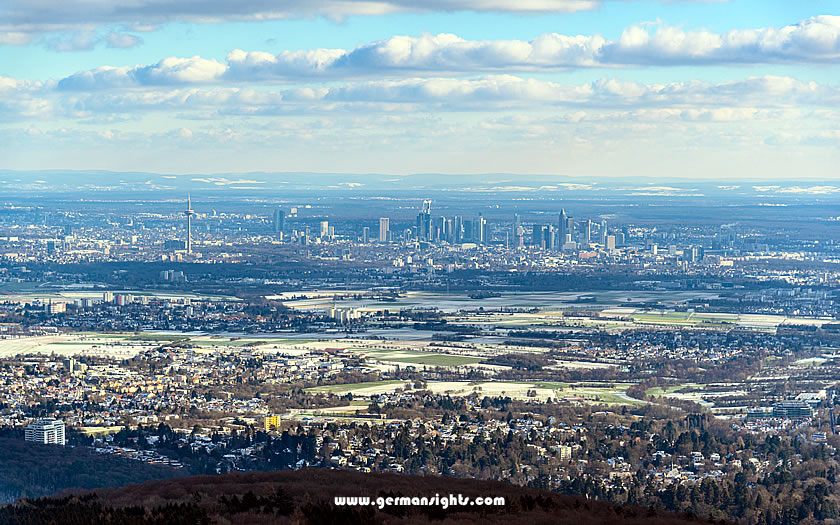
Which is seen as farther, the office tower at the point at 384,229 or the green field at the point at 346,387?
the office tower at the point at 384,229

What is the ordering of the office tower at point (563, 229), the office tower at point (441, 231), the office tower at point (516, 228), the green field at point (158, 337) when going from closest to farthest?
1. the green field at point (158, 337)
2. the office tower at point (563, 229)
3. the office tower at point (516, 228)
4. the office tower at point (441, 231)

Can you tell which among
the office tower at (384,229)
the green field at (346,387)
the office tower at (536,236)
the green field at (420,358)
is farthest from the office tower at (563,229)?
the green field at (346,387)

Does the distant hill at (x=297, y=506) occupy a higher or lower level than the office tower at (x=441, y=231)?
higher

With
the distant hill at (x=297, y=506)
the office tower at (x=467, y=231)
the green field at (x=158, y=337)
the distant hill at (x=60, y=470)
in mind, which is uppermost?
the distant hill at (x=297, y=506)

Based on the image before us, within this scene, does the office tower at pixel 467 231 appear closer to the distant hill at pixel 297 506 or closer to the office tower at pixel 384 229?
the office tower at pixel 384 229

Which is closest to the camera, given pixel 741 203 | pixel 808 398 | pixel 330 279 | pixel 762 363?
pixel 808 398

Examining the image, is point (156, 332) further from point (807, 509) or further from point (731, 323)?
point (807, 509)

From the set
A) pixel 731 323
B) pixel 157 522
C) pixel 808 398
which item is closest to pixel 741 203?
pixel 731 323
